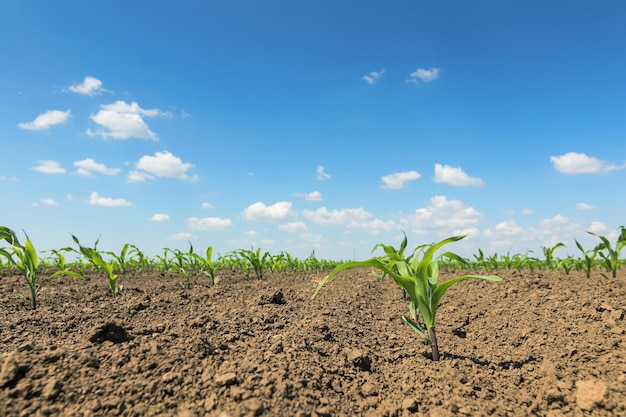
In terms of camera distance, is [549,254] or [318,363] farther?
[549,254]

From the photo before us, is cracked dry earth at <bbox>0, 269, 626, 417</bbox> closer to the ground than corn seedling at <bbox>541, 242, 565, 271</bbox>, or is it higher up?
closer to the ground

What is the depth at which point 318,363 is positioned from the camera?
6.81 ft

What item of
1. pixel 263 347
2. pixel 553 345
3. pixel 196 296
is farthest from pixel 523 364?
pixel 196 296

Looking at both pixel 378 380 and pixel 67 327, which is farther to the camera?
pixel 67 327

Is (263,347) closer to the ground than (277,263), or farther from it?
closer to the ground

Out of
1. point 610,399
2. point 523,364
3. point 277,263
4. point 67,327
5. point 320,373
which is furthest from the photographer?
→ point 277,263

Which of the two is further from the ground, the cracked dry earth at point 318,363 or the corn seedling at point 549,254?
the corn seedling at point 549,254

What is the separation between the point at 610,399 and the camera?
68.0 inches

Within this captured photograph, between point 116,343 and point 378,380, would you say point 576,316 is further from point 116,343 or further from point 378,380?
point 116,343

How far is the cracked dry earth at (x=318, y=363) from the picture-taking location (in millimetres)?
1602

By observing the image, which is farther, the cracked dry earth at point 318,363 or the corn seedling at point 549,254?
the corn seedling at point 549,254

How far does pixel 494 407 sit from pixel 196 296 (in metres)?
3.52

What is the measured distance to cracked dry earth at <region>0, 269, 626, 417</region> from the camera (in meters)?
1.60

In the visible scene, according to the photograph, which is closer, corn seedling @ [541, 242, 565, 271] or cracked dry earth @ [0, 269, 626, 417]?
cracked dry earth @ [0, 269, 626, 417]
